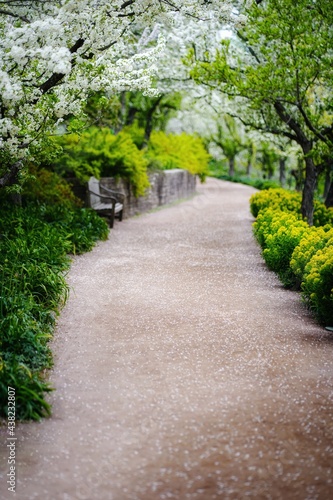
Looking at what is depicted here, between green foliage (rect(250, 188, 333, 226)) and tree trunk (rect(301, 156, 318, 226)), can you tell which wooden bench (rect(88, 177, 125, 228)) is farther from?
tree trunk (rect(301, 156, 318, 226))

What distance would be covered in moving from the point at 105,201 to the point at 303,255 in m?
7.70

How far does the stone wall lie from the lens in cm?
1564

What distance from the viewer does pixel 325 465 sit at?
A: 387 cm

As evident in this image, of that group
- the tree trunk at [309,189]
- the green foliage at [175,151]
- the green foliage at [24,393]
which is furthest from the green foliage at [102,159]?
the green foliage at [24,393]

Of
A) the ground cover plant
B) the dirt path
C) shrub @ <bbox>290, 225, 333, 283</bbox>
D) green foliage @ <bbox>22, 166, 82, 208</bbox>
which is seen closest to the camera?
the dirt path

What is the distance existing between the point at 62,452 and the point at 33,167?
9.50m

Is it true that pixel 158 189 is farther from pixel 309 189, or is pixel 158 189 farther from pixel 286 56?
pixel 286 56

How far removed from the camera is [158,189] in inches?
757

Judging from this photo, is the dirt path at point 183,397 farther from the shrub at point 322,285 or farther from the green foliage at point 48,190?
the green foliage at point 48,190

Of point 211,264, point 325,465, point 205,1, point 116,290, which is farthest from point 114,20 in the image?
point 325,465

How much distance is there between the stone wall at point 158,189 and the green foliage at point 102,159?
0.97ft

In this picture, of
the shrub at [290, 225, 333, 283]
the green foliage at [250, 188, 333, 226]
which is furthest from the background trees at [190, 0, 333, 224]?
the shrub at [290, 225, 333, 283]

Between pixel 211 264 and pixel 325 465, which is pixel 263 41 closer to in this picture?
pixel 211 264

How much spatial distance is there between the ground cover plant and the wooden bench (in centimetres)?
102
